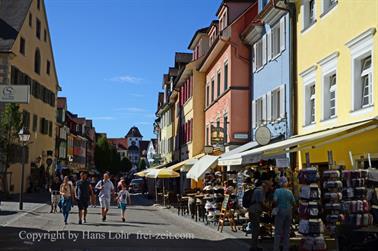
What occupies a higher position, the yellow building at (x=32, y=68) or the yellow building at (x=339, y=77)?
the yellow building at (x=32, y=68)

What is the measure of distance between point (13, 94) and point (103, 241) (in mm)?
5522

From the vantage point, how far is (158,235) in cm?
1812

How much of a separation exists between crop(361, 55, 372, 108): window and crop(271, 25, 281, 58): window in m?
8.14

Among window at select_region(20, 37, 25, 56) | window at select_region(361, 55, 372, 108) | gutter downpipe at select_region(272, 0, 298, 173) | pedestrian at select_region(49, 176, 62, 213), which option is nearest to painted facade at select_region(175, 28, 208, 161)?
window at select_region(20, 37, 25, 56)

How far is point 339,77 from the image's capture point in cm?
1711

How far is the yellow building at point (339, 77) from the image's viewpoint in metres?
14.8

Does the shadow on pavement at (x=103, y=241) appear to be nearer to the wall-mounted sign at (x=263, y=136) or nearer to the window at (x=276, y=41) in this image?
the wall-mounted sign at (x=263, y=136)

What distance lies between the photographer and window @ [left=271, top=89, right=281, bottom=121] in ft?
79.3

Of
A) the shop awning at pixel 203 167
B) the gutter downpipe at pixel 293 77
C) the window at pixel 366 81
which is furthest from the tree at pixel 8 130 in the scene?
the window at pixel 366 81

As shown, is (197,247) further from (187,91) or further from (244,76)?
(187,91)

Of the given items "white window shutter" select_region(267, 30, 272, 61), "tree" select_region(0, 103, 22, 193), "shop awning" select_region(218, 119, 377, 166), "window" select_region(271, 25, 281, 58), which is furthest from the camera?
"tree" select_region(0, 103, 22, 193)

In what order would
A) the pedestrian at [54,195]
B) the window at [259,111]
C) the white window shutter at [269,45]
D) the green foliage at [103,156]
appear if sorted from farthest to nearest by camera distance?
the green foliage at [103,156]
the pedestrian at [54,195]
the window at [259,111]
the white window shutter at [269,45]

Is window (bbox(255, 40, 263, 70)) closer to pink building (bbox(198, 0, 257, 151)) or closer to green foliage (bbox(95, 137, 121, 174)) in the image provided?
pink building (bbox(198, 0, 257, 151))

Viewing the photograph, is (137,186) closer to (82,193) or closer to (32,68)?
(32,68)
